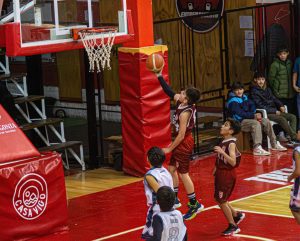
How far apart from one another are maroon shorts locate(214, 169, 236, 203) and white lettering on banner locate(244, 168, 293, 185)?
296cm

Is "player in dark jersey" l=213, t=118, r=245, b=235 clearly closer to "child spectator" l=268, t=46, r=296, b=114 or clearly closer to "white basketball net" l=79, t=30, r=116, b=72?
"white basketball net" l=79, t=30, r=116, b=72

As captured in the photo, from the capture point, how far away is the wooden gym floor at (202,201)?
37.9 feet

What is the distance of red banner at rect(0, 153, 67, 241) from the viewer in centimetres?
1042

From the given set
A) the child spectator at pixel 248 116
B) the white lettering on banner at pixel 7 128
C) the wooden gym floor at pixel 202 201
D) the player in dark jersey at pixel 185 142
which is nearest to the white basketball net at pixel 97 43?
the player in dark jersey at pixel 185 142

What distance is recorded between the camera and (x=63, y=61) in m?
22.0

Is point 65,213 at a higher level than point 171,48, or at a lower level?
lower

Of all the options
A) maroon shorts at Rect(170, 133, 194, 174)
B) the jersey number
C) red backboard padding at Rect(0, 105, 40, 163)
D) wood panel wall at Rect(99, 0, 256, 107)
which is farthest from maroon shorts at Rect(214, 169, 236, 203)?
wood panel wall at Rect(99, 0, 256, 107)

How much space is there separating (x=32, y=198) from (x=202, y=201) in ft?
11.0

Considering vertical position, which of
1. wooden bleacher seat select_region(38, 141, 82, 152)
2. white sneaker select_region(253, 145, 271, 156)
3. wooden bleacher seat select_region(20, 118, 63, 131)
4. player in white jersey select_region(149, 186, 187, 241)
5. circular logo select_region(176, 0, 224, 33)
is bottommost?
white sneaker select_region(253, 145, 271, 156)

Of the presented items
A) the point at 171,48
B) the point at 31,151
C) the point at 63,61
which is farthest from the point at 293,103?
the point at 31,151

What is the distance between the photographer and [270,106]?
55.3ft

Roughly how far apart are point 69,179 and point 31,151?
14.2 ft

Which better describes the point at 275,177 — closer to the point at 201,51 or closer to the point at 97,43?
the point at 97,43

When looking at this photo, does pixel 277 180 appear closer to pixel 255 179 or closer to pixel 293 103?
pixel 255 179
